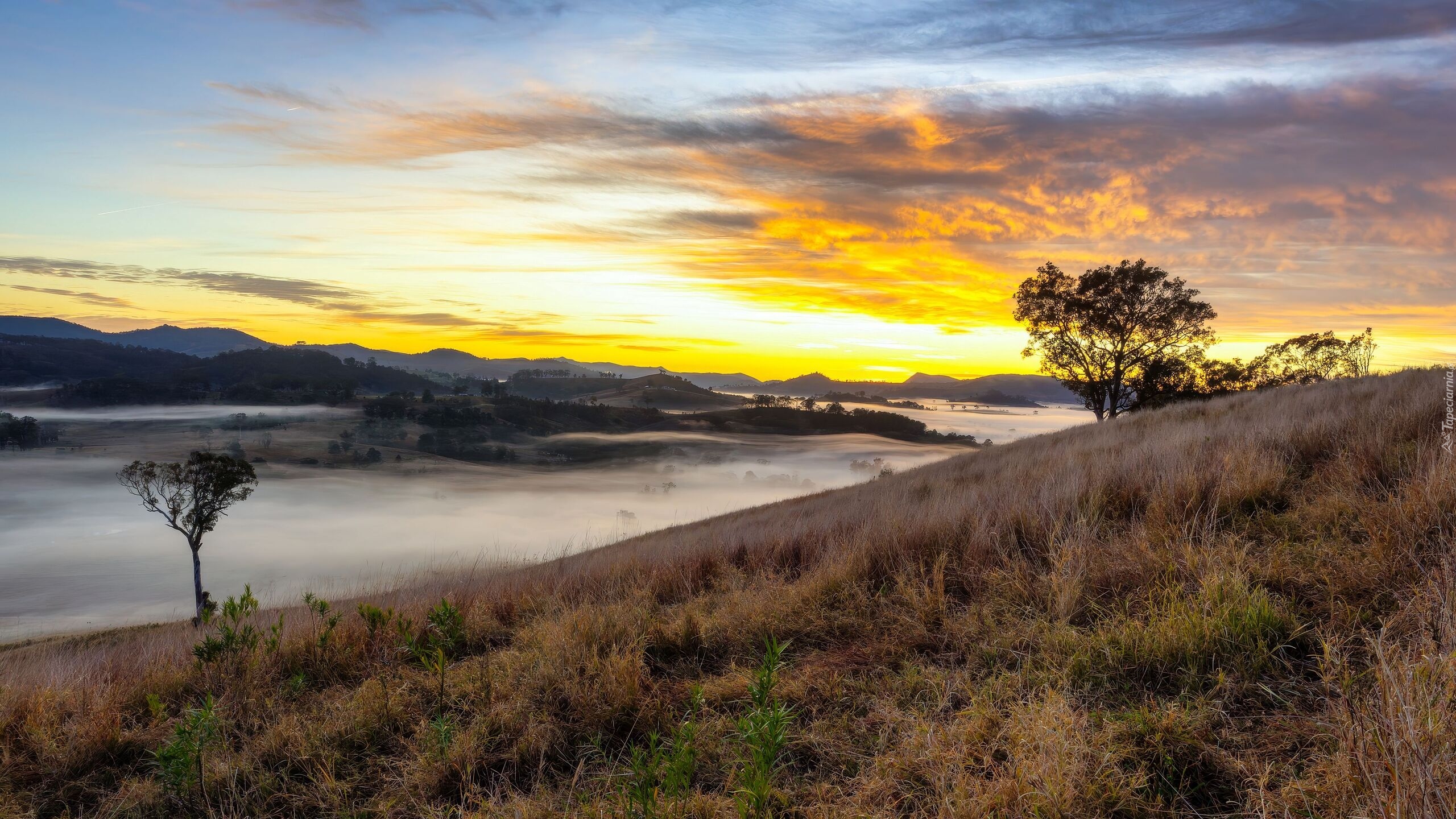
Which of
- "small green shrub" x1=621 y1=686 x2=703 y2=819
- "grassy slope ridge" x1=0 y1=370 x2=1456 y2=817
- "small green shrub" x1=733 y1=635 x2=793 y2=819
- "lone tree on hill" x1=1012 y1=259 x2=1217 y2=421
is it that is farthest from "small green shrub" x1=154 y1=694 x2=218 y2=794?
"lone tree on hill" x1=1012 y1=259 x2=1217 y2=421

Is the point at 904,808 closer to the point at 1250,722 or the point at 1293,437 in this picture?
the point at 1250,722

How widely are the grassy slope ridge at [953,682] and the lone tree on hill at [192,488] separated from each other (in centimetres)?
5585

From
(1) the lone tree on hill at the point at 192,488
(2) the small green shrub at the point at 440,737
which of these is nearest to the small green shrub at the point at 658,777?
(2) the small green shrub at the point at 440,737

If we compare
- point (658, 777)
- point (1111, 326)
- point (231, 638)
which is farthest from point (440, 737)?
point (1111, 326)

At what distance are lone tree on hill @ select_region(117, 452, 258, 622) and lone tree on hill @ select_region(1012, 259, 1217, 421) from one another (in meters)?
60.0

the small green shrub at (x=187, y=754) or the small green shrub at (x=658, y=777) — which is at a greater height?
the small green shrub at (x=658, y=777)

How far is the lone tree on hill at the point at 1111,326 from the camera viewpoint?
123 ft

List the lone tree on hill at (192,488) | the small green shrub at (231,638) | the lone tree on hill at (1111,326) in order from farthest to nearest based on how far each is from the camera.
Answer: the lone tree on hill at (192,488)
the lone tree on hill at (1111,326)
the small green shrub at (231,638)

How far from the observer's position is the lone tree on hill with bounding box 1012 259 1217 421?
123ft

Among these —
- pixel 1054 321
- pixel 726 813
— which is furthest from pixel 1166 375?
pixel 726 813

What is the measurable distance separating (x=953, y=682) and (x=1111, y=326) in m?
41.8

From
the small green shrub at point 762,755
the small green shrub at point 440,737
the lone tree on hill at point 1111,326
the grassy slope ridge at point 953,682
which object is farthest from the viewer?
the lone tree on hill at point 1111,326

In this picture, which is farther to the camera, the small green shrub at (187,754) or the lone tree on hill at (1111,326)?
the lone tree on hill at (1111,326)

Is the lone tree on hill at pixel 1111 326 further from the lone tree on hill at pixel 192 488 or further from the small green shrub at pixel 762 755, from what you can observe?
the lone tree on hill at pixel 192 488
